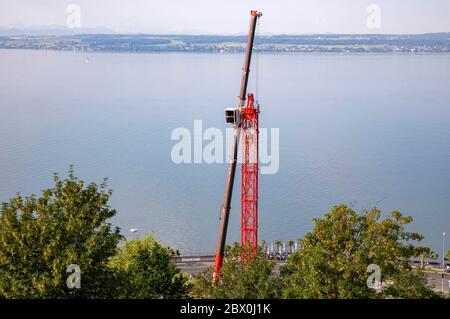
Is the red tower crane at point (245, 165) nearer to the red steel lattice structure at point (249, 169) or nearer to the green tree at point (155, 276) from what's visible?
the red steel lattice structure at point (249, 169)

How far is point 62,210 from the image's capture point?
12.1 metres

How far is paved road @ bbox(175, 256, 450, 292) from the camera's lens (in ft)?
71.0

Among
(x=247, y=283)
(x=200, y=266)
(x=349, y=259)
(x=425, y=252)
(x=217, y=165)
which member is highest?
(x=349, y=259)

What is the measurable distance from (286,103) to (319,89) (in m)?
14.7

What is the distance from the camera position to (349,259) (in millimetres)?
11789

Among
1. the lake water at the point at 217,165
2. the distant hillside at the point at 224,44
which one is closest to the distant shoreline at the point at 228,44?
the distant hillside at the point at 224,44

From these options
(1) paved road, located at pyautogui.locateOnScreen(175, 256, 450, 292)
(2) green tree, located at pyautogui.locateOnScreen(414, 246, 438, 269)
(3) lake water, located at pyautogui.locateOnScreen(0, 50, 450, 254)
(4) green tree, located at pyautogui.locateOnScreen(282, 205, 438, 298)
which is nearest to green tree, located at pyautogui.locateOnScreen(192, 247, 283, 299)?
(4) green tree, located at pyautogui.locateOnScreen(282, 205, 438, 298)

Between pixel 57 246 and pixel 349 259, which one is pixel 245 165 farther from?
pixel 57 246

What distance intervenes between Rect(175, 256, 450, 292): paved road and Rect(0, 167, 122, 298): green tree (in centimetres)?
1048

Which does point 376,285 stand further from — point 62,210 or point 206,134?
point 206,134

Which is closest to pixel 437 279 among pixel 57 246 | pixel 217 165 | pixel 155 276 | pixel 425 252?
pixel 425 252

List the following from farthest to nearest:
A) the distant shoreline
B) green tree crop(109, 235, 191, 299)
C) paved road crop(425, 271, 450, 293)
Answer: the distant shoreline < paved road crop(425, 271, 450, 293) < green tree crop(109, 235, 191, 299)

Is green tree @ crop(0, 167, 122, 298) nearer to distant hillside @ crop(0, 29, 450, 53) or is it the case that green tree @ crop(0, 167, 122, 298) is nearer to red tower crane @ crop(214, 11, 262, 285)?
red tower crane @ crop(214, 11, 262, 285)

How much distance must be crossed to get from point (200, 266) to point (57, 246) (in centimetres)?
1236
